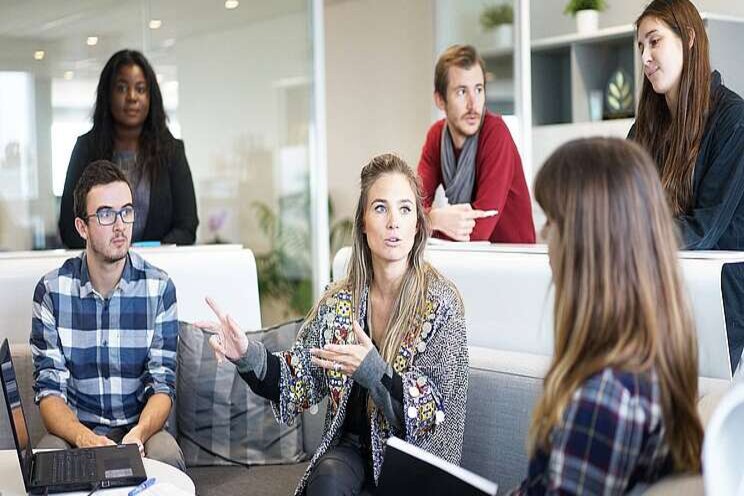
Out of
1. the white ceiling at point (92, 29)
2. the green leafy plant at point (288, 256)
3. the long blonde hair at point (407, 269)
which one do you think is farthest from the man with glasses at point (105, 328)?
the green leafy plant at point (288, 256)

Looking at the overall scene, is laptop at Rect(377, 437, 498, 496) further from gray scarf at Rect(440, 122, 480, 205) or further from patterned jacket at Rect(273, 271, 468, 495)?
gray scarf at Rect(440, 122, 480, 205)

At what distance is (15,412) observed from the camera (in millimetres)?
2189

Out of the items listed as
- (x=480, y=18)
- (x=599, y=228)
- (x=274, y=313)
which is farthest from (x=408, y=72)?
(x=599, y=228)

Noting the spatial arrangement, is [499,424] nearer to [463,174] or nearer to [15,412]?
[15,412]

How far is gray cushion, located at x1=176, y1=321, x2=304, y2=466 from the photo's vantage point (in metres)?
3.12

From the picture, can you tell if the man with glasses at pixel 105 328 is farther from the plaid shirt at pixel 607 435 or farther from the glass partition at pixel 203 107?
the plaid shirt at pixel 607 435

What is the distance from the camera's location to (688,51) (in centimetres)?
252

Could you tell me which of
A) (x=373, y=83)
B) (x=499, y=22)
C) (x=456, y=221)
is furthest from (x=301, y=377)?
(x=373, y=83)

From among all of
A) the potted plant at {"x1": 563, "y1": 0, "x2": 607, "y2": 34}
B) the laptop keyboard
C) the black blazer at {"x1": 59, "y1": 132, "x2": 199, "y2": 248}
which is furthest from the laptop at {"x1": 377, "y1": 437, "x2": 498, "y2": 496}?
the potted plant at {"x1": 563, "y1": 0, "x2": 607, "y2": 34}

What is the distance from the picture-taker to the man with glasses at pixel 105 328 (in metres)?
2.86

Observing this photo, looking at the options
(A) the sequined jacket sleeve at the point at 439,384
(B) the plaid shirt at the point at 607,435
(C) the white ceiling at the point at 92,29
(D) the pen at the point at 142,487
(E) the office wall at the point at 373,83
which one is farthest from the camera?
(E) the office wall at the point at 373,83

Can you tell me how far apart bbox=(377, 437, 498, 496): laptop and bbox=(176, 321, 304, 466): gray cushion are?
108cm

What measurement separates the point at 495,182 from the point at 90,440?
1.57m

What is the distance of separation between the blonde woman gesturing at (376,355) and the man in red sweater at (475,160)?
77cm
